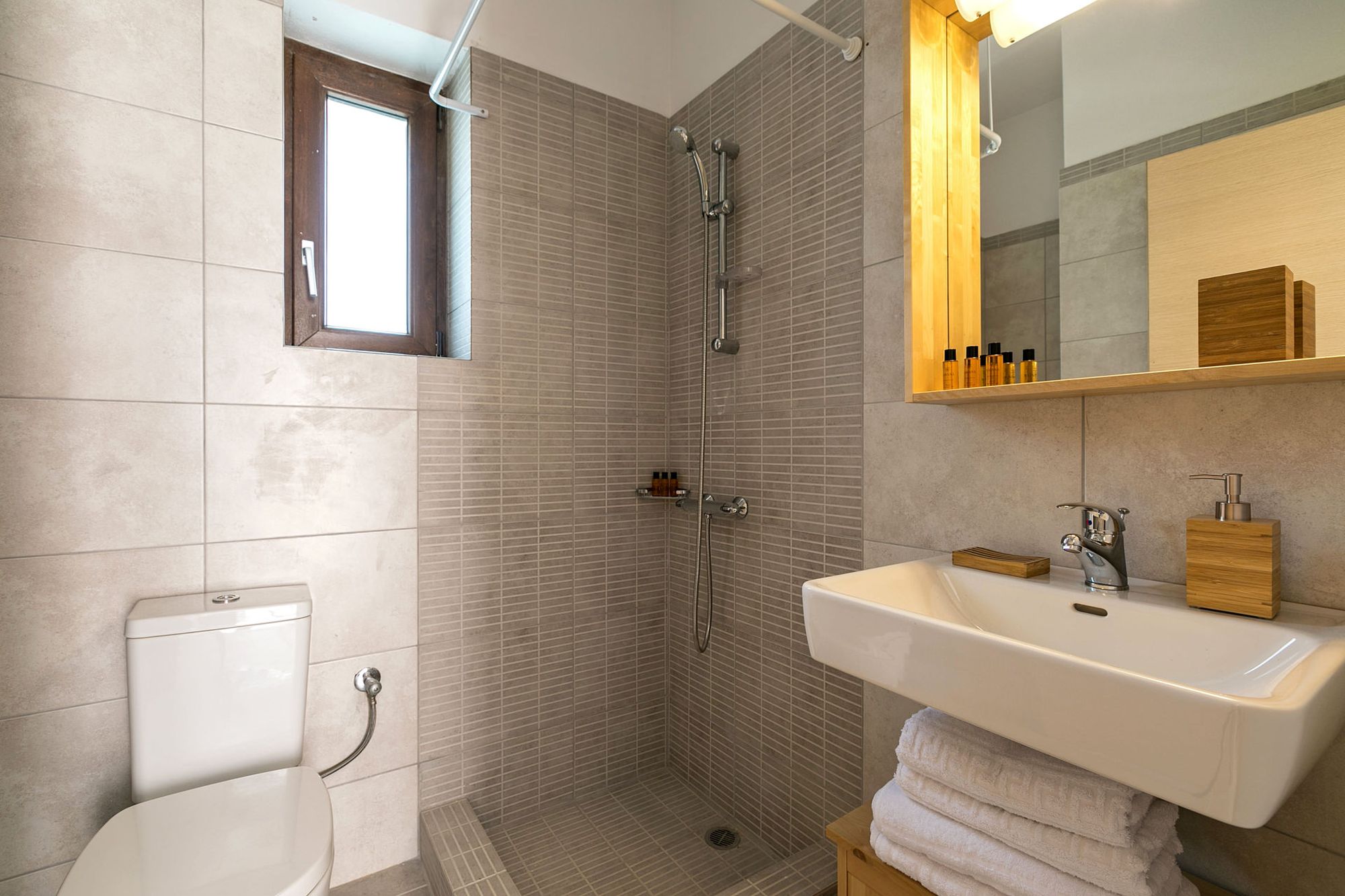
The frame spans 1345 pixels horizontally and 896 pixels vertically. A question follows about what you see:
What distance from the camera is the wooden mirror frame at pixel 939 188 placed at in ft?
3.92

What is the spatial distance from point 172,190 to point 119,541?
2.64 feet

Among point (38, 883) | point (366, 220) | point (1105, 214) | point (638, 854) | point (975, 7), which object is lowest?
point (638, 854)

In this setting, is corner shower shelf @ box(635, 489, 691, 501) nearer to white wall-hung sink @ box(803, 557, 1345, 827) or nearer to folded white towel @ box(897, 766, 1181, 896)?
white wall-hung sink @ box(803, 557, 1345, 827)

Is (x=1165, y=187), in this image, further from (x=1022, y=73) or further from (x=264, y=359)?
(x=264, y=359)

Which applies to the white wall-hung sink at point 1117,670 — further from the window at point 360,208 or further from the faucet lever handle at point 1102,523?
the window at point 360,208

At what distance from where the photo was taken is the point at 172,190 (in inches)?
56.6

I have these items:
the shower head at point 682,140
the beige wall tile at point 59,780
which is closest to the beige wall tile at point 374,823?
the beige wall tile at point 59,780

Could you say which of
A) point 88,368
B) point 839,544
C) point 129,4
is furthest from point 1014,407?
point 129,4

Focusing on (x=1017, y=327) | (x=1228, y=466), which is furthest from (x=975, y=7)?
(x=1228, y=466)

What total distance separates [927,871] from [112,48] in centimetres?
227

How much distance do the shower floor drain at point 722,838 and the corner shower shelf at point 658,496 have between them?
1.00 m

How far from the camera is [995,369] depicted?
1104mm

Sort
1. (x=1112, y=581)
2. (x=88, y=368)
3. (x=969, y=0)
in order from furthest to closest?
(x=88, y=368) < (x=969, y=0) < (x=1112, y=581)

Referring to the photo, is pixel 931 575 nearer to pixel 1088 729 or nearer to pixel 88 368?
pixel 1088 729
